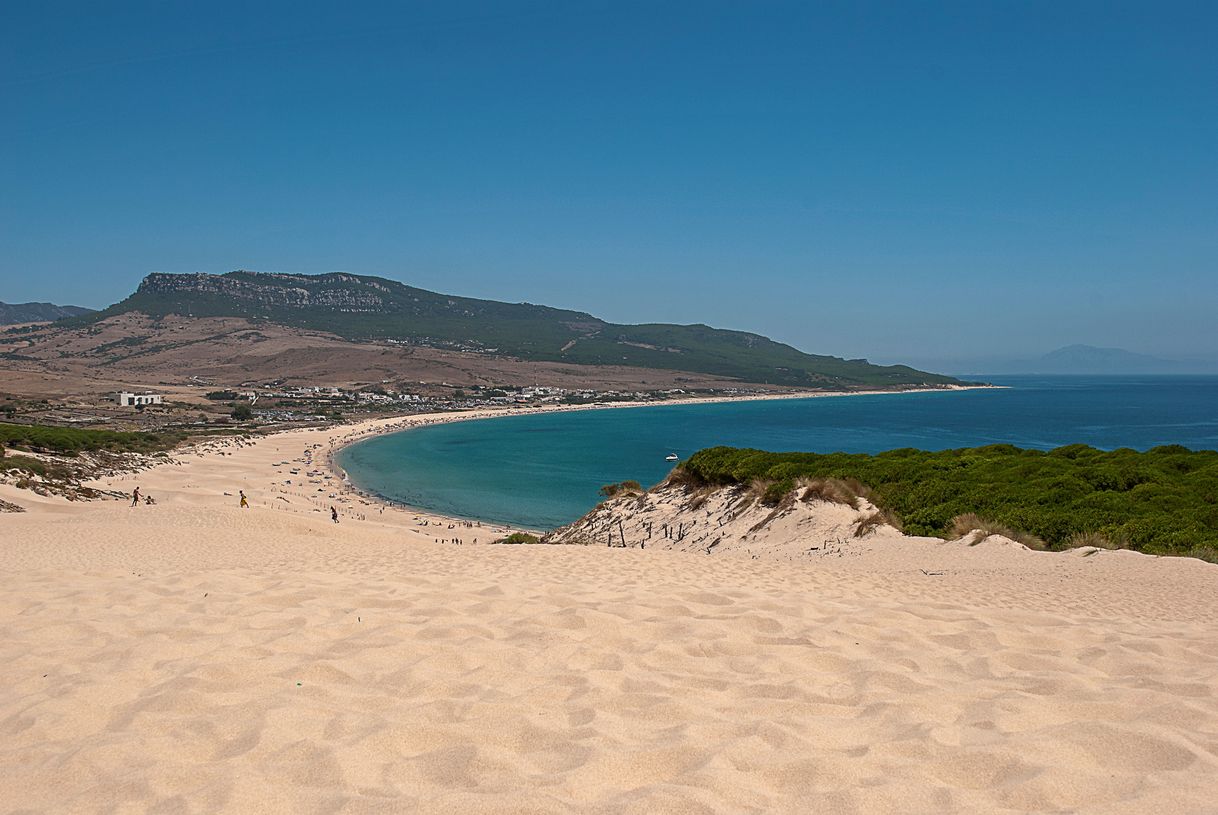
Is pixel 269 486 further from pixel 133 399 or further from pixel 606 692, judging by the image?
pixel 133 399

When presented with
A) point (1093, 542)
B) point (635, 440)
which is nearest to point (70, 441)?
point (1093, 542)

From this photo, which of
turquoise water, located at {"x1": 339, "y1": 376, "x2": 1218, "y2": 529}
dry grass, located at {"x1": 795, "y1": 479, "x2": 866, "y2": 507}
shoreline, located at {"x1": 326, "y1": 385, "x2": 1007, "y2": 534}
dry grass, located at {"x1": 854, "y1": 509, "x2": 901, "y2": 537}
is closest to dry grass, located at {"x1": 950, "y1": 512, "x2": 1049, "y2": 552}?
dry grass, located at {"x1": 854, "y1": 509, "x2": 901, "y2": 537}

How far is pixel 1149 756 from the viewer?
13.5ft

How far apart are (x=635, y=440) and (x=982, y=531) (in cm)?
7786

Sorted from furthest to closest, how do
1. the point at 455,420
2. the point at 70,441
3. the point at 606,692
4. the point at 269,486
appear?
the point at 455,420
the point at 269,486
the point at 70,441
the point at 606,692

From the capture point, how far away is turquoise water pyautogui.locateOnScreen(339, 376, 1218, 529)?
176ft

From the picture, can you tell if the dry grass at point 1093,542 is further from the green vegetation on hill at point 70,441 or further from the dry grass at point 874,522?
the green vegetation on hill at point 70,441

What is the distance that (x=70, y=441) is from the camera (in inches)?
1921

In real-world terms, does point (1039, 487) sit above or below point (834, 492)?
above

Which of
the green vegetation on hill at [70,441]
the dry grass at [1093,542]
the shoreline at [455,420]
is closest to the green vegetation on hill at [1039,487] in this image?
the dry grass at [1093,542]

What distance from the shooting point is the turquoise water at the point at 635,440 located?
53.5 m

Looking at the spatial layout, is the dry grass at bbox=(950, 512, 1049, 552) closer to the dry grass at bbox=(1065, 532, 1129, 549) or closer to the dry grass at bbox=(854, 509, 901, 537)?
the dry grass at bbox=(1065, 532, 1129, 549)

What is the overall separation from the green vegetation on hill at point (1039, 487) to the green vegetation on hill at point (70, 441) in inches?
1626

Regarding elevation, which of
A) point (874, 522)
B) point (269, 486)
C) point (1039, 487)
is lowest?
point (269, 486)
